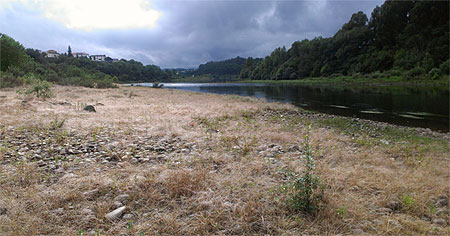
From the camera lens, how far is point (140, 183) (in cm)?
429

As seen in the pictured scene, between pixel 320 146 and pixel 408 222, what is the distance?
421cm

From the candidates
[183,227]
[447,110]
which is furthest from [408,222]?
[447,110]

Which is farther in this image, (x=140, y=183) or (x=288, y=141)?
(x=288, y=141)

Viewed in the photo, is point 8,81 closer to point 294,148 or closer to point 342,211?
point 294,148

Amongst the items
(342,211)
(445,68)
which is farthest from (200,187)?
(445,68)

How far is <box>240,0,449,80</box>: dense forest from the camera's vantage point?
6512 cm

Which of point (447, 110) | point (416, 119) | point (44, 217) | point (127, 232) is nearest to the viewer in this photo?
point (127, 232)

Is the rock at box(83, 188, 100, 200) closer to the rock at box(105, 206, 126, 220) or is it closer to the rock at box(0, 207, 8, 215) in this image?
the rock at box(105, 206, 126, 220)

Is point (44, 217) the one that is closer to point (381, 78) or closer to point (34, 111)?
point (34, 111)

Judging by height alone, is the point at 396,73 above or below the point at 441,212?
above

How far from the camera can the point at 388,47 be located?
Result: 87.3 metres

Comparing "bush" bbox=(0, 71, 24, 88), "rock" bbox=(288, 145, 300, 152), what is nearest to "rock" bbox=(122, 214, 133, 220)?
"rock" bbox=(288, 145, 300, 152)

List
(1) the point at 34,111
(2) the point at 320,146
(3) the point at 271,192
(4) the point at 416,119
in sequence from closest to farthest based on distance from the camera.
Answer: (3) the point at 271,192
(2) the point at 320,146
(1) the point at 34,111
(4) the point at 416,119

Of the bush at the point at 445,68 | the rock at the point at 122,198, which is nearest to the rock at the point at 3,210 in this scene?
the rock at the point at 122,198
